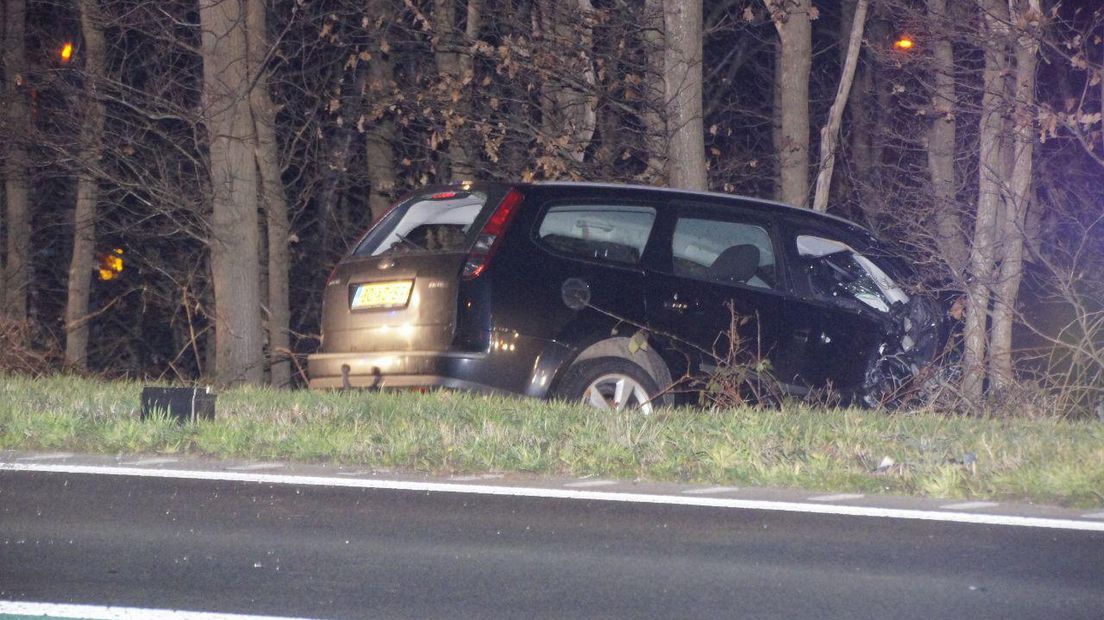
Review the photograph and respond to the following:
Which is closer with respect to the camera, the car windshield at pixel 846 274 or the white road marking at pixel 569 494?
the white road marking at pixel 569 494

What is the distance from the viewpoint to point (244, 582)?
17.8 feet

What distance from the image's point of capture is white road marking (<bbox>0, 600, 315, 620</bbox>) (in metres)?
4.97

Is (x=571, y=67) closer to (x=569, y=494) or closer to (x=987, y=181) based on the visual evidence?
(x=987, y=181)

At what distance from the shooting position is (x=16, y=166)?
20234 millimetres

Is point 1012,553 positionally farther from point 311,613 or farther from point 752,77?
point 752,77

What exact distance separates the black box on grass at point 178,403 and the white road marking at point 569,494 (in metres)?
0.92

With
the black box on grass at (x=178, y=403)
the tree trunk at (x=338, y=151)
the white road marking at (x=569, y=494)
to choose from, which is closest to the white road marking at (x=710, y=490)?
the white road marking at (x=569, y=494)

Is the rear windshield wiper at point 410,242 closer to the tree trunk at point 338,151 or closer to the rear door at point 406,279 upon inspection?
the rear door at point 406,279

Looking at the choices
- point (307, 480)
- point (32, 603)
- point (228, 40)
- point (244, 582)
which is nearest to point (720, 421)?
point (307, 480)

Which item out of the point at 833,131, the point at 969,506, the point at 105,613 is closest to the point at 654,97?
the point at 833,131

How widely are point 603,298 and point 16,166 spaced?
44.7 ft

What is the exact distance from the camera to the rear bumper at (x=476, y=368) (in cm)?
893

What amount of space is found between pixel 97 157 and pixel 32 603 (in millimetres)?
14124

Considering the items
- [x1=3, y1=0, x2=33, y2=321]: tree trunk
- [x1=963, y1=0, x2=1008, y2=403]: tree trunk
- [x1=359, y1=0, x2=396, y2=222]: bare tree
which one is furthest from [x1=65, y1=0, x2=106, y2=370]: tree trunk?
[x1=963, y1=0, x2=1008, y2=403]: tree trunk
